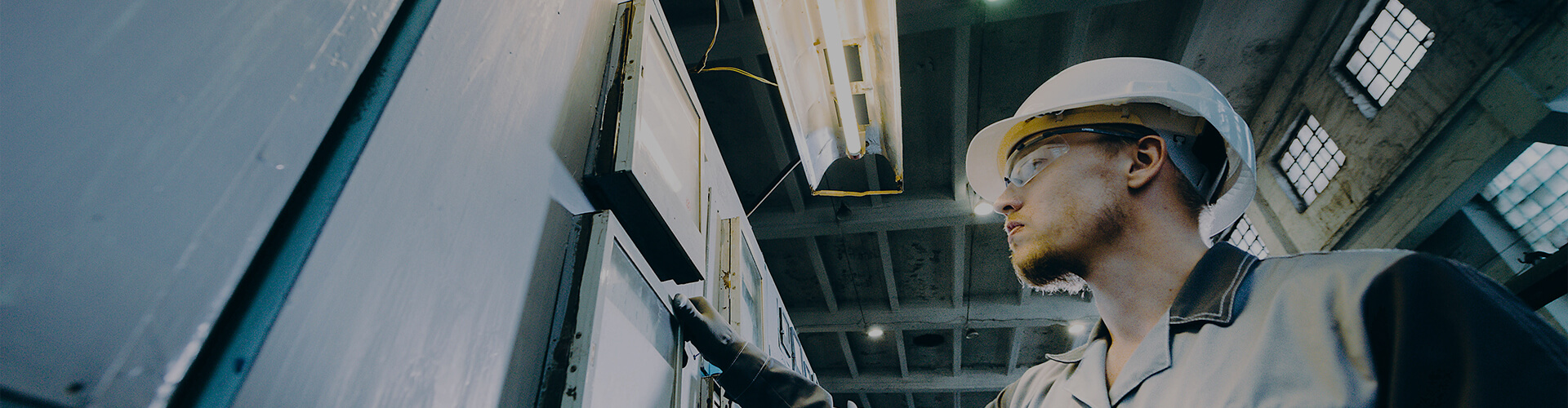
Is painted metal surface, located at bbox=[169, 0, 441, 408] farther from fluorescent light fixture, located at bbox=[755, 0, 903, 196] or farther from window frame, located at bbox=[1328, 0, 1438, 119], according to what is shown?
window frame, located at bbox=[1328, 0, 1438, 119]

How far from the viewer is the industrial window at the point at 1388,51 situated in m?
3.35

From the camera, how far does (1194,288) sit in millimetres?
1210

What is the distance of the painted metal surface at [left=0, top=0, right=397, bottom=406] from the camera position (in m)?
0.50

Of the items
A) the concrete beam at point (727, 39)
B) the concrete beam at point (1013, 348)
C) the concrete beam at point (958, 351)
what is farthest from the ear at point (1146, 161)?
the concrete beam at point (1013, 348)

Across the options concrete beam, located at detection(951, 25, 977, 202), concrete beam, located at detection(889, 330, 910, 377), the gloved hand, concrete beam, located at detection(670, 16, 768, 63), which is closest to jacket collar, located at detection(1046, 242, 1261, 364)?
the gloved hand

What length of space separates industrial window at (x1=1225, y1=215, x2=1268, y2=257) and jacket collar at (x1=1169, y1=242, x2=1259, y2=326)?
4.51 meters

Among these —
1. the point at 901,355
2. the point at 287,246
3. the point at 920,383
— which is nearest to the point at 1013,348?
the point at 901,355

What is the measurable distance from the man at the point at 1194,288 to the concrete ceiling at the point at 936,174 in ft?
7.00

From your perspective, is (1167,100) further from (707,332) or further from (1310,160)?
(1310,160)

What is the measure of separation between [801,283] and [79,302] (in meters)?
6.87

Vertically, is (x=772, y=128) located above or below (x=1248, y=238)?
above

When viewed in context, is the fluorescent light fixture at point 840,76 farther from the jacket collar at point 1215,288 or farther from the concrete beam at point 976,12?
the jacket collar at point 1215,288

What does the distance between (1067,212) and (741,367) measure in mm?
1134

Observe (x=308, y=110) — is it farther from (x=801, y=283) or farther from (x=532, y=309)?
(x=801, y=283)
